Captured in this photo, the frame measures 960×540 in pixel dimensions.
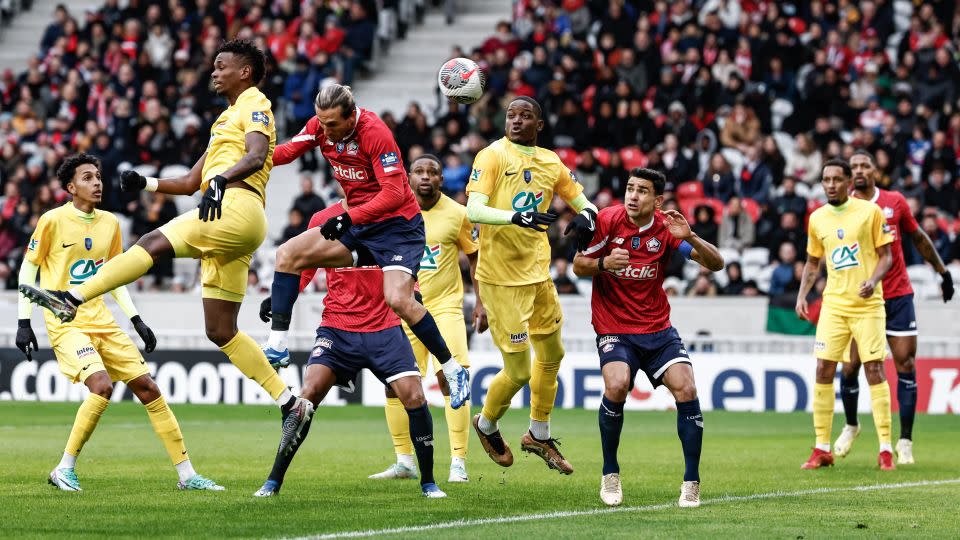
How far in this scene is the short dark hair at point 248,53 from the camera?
10.3m

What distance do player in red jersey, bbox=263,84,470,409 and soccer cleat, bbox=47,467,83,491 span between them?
183 cm

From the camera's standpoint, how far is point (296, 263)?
10.1 metres

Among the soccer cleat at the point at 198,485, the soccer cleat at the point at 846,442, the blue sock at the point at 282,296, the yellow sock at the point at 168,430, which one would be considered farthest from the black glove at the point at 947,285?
the yellow sock at the point at 168,430

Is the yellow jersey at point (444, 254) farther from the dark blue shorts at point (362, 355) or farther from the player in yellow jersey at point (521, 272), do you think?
the dark blue shorts at point (362, 355)

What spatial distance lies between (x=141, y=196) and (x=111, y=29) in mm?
6427

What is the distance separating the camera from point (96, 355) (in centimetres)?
1088

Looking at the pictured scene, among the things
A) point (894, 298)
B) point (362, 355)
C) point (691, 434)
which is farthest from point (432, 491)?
point (894, 298)

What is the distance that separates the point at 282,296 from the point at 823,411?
17.8ft

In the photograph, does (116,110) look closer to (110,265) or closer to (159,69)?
(159,69)

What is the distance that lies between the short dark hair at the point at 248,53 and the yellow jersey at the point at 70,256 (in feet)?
6.24

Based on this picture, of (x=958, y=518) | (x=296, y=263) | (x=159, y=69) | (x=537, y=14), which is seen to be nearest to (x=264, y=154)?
(x=296, y=263)

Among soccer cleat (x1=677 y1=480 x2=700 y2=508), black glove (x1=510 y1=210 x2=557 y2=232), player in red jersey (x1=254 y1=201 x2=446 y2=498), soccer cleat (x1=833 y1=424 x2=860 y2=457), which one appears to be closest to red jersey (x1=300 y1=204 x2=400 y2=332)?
player in red jersey (x1=254 y1=201 x2=446 y2=498)

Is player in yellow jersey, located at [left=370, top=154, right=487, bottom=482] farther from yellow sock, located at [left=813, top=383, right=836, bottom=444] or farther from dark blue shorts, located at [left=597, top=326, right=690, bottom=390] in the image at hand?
yellow sock, located at [left=813, top=383, right=836, bottom=444]

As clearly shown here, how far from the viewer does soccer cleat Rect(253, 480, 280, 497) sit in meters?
10.1
